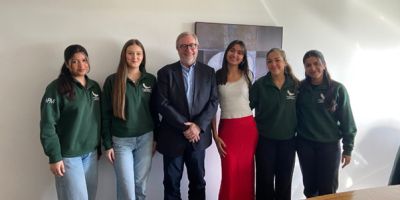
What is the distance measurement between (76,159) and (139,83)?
63 cm

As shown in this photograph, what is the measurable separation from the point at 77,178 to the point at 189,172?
751 mm

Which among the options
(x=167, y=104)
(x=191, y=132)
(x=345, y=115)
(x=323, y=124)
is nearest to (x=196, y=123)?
(x=191, y=132)

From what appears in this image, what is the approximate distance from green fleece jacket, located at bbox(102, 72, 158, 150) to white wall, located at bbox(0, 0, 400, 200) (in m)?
0.26

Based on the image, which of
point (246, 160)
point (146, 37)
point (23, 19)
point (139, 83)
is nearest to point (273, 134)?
point (246, 160)

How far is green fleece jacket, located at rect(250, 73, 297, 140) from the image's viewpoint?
84.4 inches

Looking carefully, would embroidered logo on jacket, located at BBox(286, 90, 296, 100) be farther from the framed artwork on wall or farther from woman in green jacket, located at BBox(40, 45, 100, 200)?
woman in green jacket, located at BBox(40, 45, 100, 200)

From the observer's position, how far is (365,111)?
3057 mm

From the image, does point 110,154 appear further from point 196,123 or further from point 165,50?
point 165,50

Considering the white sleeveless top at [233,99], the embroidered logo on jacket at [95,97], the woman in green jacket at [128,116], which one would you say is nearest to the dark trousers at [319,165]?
the white sleeveless top at [233,99]

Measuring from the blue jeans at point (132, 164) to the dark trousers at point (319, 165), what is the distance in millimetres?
1129

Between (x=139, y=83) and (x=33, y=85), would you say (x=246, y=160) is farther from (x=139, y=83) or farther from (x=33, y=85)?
(x=33, y=85)

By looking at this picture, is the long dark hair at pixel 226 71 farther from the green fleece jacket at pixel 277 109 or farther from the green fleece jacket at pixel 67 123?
the green fleece jacket at pixel 67 123

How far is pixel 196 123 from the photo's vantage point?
6.56ft

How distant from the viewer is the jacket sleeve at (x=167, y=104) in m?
1.96
